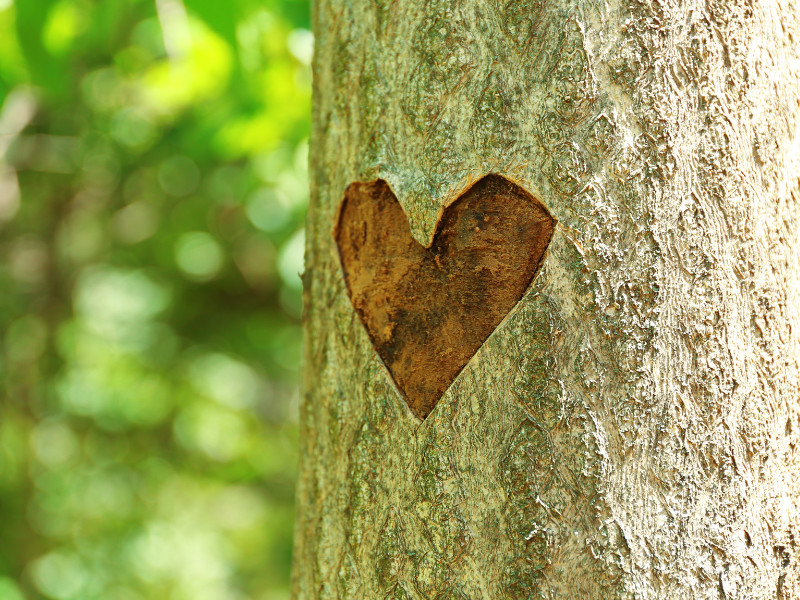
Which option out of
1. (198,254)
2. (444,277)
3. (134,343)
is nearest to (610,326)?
(444,277)

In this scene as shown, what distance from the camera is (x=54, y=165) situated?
3467mm

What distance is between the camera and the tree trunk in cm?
51

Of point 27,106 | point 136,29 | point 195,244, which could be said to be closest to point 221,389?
point 195,244

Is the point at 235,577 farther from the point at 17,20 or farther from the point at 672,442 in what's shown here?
the point at 672,442

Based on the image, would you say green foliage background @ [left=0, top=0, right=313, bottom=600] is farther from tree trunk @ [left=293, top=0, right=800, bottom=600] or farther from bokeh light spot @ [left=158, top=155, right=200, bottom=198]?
tree trunk @ [left=293, top=0, right=800, bottom=600]

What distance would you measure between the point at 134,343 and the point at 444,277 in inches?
156

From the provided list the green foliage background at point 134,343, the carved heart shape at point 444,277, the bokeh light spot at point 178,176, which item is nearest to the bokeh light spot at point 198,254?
the green foliage background at point 134,343

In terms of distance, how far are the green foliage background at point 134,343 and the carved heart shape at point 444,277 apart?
5.64 feet

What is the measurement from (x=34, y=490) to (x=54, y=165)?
185 cm

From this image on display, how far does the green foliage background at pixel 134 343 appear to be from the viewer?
10.2 feet

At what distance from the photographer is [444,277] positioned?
22.2 inches

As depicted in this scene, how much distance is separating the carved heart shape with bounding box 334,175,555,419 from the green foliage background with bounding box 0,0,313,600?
67.7 inches

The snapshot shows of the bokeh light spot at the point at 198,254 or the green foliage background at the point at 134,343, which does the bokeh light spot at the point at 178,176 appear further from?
the bokeh light spot at the point at 198,254

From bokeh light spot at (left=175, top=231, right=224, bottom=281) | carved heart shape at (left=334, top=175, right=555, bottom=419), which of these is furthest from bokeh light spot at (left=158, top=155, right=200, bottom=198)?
carved heart shape at (left=334, top=175, right=555, bottom=419)
